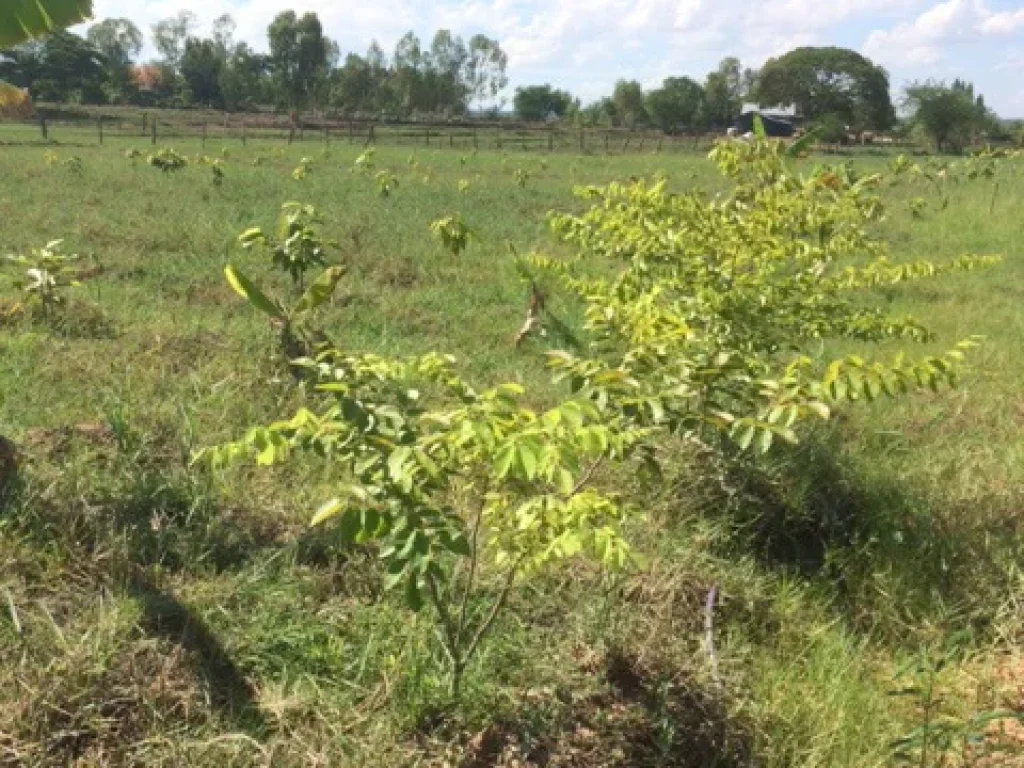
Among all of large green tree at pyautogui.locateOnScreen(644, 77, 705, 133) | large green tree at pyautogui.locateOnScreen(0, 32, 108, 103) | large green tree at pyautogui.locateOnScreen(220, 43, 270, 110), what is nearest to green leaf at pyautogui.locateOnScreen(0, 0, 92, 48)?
large green tree at pyautogui.locateOnScreen(0, 32, 108, 103)

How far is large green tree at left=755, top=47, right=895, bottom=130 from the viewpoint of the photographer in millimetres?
75062

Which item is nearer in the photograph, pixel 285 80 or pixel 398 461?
pixel 398 461

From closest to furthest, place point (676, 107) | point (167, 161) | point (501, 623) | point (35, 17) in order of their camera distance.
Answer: point (501, 623) < point (35, 17) < point (167, 161) < point (676, 107)

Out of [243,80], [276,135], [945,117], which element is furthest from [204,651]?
[243,80]

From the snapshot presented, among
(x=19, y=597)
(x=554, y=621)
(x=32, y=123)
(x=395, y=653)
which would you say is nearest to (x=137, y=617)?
(x=19, y=597)

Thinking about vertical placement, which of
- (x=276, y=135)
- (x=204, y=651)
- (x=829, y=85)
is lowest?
(x=204, y=651)

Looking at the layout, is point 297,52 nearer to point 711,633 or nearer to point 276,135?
point 276,135

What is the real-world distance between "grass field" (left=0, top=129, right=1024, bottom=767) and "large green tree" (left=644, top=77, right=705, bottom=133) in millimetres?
74033

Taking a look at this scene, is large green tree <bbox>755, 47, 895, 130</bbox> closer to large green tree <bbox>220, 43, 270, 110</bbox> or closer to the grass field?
large green tree <bbox>220, 43, 270, 110</bbox>

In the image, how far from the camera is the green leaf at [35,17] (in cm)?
386

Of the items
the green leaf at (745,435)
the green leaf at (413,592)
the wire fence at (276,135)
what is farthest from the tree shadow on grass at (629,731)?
the wire fence at (276,135)

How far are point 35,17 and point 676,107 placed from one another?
253 ft

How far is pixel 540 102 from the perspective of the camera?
93688mm

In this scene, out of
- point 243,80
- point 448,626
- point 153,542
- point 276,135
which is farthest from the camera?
point 243,80
